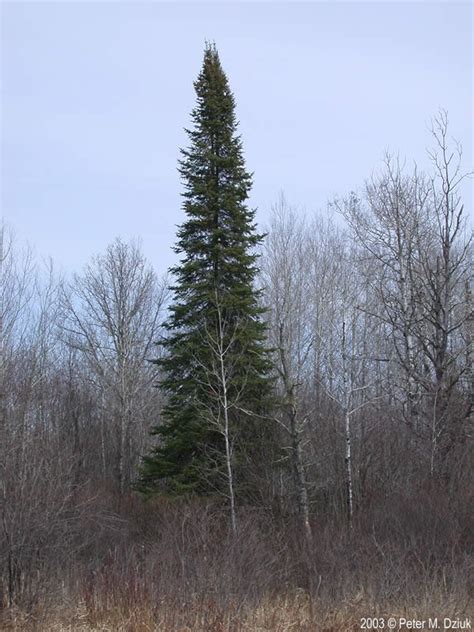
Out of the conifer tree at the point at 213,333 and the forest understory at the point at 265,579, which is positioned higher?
the conifer tree at the point at 213,333

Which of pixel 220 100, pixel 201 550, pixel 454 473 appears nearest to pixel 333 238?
pixel 220 100

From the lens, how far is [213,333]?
58.5 feet

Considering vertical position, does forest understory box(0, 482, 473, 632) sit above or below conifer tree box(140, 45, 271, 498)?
below

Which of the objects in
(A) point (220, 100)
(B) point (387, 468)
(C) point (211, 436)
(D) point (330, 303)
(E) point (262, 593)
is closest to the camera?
(E) point (262, 593)

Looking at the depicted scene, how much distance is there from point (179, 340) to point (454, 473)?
25.8 feet

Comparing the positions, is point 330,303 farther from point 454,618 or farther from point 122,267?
point 454,618

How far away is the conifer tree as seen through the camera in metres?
17.2

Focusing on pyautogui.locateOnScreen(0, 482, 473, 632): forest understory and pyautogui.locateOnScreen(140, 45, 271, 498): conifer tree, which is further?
pyautogui.locateOnScreen(140, 45, 271, 498): conifer tree

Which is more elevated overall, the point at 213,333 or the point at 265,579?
the point at 213,333

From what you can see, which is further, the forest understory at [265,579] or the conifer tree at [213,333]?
the conifer tree at [213,333]

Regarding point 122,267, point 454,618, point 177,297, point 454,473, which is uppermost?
point 122,267

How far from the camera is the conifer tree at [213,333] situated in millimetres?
17188

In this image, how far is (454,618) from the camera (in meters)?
8.03

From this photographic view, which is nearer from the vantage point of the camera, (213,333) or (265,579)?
(265,579)
